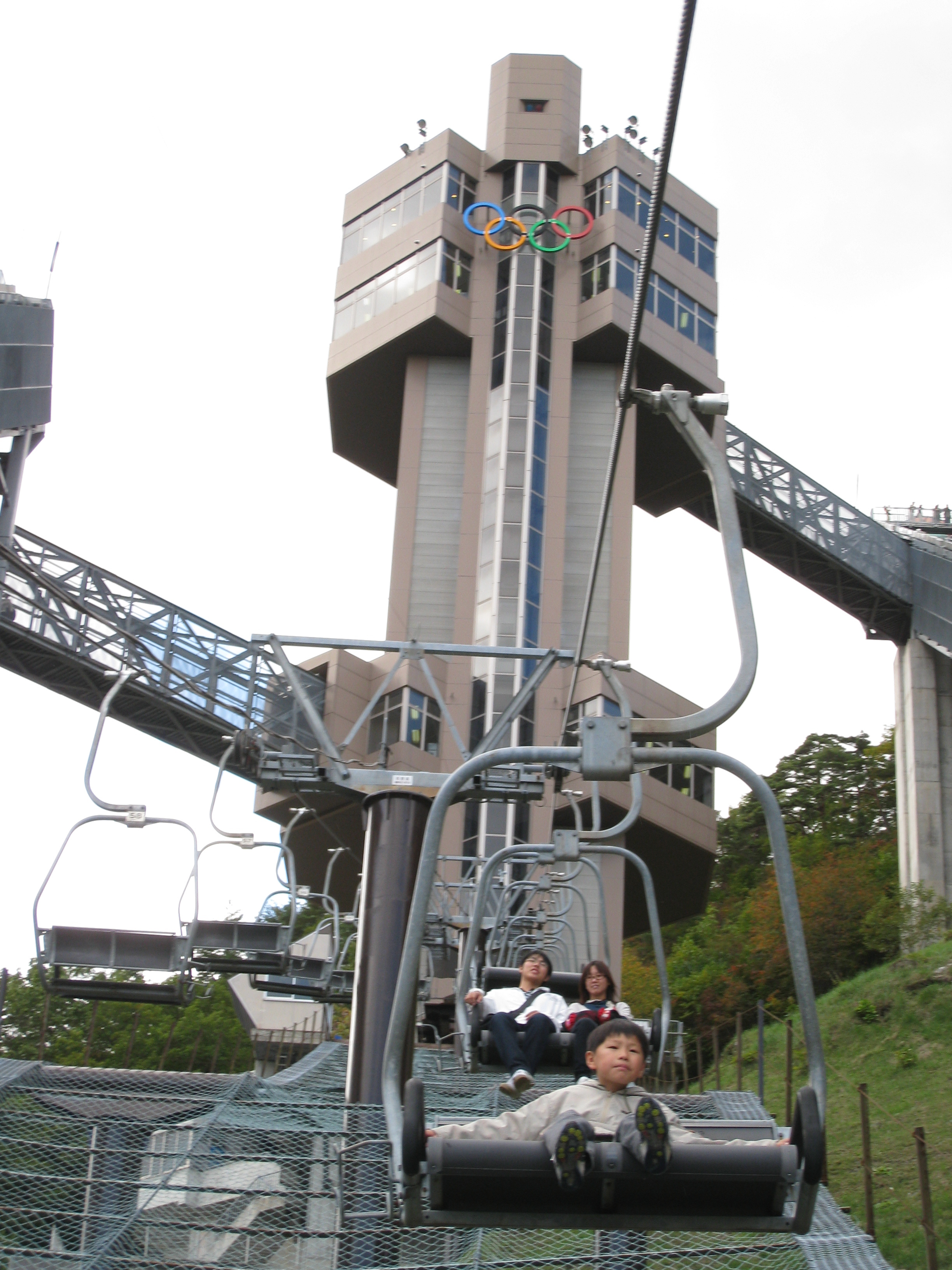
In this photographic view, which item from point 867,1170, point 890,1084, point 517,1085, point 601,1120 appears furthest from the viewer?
point 890,1084

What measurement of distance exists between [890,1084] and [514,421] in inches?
797

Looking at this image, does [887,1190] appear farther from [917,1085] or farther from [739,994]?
[739,994]

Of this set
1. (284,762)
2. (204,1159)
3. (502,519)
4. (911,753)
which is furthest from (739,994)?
(204,1159)

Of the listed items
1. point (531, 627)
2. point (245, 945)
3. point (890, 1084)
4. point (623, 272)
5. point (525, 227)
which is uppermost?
point (525, 227)

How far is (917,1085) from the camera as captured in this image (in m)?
20.2

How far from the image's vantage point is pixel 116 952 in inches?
477

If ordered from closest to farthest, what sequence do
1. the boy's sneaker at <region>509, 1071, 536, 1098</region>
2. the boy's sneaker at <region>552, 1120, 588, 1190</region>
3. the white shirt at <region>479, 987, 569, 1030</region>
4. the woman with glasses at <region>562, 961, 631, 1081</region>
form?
1. the boy's sneaker at <region>552, 1120, 588, 1190</region>
2. the boy's sneaker at <region>509, 1071, 536, 1098</region>
3. the woman with glasses at <region>562, 961, 631, 1081</region>
4. the white shirt at <region>479, 987, 569, 1030</region>

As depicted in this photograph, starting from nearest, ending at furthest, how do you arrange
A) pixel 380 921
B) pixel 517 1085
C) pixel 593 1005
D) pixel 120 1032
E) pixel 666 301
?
pixel 517 1085 → pixel 593 1005 → pixel 380 921 → pixel 666 301 → pixel 120 1032

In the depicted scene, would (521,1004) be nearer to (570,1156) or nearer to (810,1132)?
(570,1156)

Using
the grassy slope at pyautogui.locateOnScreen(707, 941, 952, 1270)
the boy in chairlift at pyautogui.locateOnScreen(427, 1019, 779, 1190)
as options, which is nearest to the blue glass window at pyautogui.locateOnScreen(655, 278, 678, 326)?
the grassy slope at pyautogui.locateOnScreen(707, 941, 952, 1270)

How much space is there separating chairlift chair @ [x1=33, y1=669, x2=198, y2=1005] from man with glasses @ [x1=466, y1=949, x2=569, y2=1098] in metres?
3.54

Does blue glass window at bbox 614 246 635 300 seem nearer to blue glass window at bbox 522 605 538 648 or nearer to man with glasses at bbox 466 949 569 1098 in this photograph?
blue glass window at bbox 522 605 538 648

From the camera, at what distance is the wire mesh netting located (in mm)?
7598

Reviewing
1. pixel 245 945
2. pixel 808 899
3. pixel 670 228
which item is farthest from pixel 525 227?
pixel 245 945
